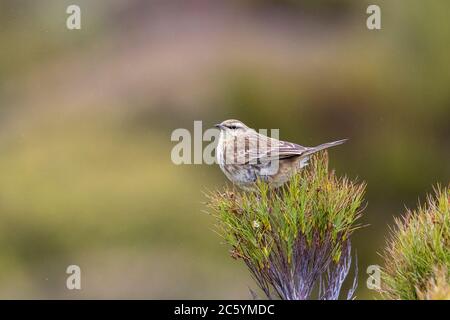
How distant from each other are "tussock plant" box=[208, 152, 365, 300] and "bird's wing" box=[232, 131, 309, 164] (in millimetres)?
2194

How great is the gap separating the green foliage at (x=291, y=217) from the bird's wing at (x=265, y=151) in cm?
213

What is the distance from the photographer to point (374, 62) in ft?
53.0

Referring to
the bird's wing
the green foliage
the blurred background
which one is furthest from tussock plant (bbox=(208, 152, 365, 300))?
the blurred background

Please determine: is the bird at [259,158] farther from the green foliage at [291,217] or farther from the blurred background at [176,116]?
the blurred background at [176,116]

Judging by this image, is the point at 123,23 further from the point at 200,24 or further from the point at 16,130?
the point at 16,130

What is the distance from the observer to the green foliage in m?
4.57

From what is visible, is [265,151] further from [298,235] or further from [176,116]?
[176,116]

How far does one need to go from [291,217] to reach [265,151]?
2.64m

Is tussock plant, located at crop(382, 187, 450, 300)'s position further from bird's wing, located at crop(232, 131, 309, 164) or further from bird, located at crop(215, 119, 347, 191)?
bird's wing, located at crop(232, 131, 309, 164)

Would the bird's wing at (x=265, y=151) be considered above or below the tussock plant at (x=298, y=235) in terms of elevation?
above

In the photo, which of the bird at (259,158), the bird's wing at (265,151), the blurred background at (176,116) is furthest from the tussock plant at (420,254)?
the blurred background at (176,116)

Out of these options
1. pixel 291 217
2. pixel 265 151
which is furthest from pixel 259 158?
pixel 291 217

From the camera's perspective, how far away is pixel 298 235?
456cm

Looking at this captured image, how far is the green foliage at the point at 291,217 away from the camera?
4570mm
